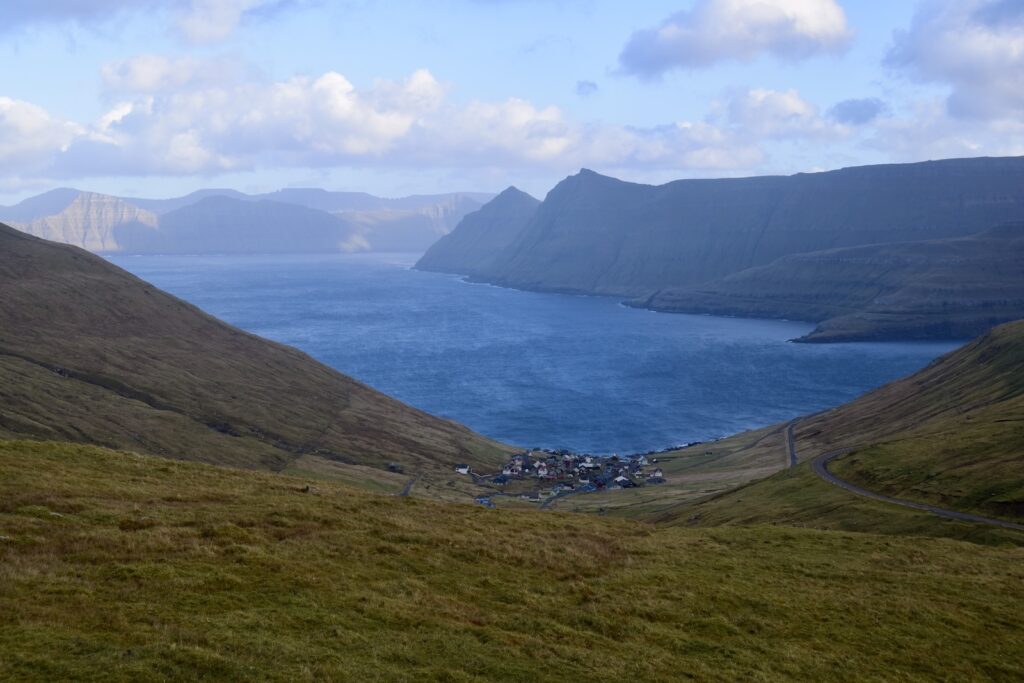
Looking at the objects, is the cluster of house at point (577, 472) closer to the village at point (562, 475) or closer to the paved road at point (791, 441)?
the village at point (562, 475)

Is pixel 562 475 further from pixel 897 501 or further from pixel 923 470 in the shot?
pixel 897 501

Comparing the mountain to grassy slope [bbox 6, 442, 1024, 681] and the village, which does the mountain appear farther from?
grassy slope [bbox 6, 442, 1024, 681]

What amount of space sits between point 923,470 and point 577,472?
81.5 metres

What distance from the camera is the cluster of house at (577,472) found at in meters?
152

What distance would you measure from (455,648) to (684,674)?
825 centimetres

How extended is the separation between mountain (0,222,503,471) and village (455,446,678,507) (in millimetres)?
8766

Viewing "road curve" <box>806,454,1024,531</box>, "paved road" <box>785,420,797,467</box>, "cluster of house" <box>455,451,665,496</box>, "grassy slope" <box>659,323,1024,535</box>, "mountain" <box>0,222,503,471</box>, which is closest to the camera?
"road curve" <box>806,454,1024,531</box>

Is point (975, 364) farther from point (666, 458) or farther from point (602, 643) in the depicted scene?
point (602, 643)

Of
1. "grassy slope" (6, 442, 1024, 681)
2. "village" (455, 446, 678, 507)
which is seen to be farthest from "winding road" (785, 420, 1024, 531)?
"village" (455, 446, 678, 507)

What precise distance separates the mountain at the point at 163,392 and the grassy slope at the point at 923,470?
7088cm

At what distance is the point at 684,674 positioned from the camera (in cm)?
3038

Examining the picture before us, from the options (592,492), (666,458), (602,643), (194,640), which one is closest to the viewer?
(194,640)

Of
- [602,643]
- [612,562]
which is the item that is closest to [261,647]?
[602,643]

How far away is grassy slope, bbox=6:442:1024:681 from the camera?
2820cm
